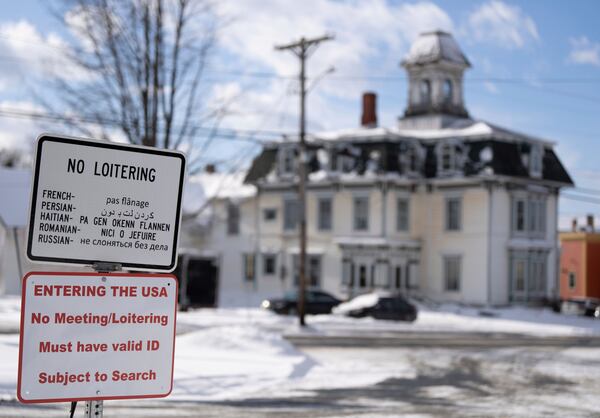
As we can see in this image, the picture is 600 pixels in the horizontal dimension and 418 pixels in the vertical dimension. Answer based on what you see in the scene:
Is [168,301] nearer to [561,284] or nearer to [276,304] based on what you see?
[276,304]

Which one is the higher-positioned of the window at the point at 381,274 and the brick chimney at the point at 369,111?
the brick chimney at the point at 369,111

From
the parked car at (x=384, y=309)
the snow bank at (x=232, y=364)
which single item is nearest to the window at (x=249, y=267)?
the parked car at (x=384, y=309)

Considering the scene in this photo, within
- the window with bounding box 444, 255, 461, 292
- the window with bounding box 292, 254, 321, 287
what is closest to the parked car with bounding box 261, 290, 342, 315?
Result: the window with bounding box 292, 254, 321, 287

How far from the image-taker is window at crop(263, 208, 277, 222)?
54.0 m

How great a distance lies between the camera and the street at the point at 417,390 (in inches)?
537

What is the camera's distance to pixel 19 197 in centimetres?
3769

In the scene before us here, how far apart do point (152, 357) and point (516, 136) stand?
47409mm

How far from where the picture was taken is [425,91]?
5438 centimetres

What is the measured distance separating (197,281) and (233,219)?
14026 mm

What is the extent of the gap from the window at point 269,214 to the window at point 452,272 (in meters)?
11.0

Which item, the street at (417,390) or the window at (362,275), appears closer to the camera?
the street at (417,390)

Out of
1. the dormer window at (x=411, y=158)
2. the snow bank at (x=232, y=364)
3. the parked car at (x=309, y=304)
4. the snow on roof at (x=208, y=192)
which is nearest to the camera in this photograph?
the snow bank at (x=232, y=364)

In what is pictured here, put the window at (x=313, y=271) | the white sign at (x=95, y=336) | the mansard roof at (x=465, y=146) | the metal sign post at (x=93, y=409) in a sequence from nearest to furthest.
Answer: the white sign at (x=95, y=336) < the metal sign post at (x=93, y=409) < the mansard roof at (x=465, y=146) < the window at (x=313, y=271)

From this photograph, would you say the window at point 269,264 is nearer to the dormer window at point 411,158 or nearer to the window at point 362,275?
the window at point 362,275
